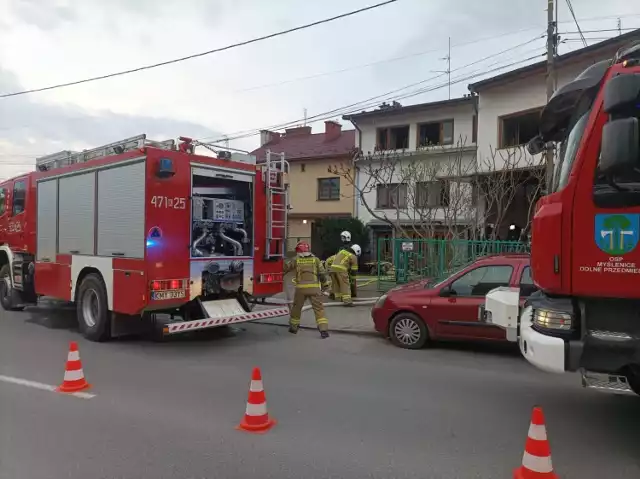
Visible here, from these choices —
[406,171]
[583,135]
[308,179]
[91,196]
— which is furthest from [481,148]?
[583,135]

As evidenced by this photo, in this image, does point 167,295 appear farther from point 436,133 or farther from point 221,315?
point 436,133

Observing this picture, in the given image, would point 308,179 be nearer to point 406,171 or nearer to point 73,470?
point 406,171

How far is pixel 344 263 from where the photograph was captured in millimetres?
13219

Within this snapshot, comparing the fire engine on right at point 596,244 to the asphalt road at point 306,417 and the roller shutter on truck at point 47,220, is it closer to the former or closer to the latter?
the asphalt road at point 306,417

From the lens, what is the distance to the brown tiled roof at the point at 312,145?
27406 millimetres

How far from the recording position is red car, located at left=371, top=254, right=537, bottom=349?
764cm

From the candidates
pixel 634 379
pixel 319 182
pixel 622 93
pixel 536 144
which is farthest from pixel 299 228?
pixel 622 93

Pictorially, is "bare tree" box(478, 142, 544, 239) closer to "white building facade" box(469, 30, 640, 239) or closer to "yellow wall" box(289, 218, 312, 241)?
"white building facade" box(469, 30, 640, 239)

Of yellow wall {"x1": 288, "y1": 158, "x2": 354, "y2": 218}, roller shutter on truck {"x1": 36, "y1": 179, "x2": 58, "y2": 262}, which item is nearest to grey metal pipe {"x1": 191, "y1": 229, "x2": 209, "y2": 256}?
roller shutter on truck {"x1": 36, "y1": 179, "x2": 58, "y2": 262}

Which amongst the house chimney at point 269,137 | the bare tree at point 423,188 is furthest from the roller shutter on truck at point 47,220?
the house chimney at point 269,137

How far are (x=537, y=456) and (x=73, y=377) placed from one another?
4.73m

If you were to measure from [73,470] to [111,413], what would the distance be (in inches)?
47.6

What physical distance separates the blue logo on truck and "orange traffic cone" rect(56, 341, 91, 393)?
5.29 meters

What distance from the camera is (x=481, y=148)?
20000mm
